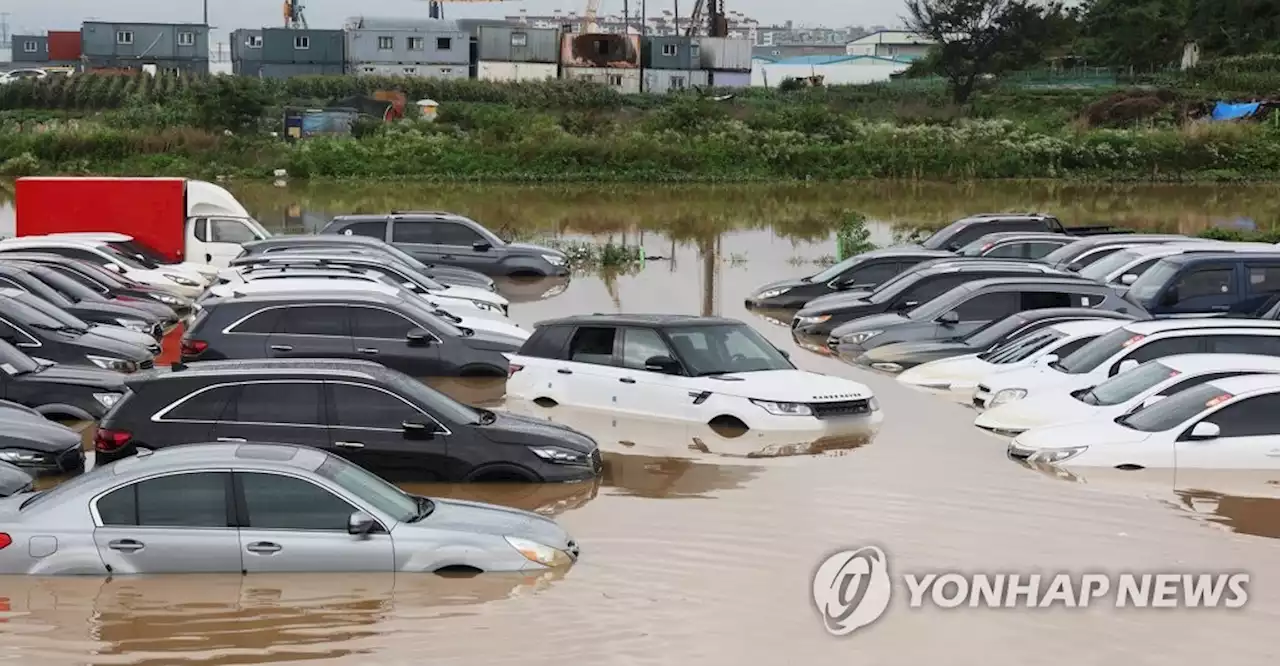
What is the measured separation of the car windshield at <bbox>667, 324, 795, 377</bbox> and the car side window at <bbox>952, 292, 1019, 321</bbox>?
5855 millimetres

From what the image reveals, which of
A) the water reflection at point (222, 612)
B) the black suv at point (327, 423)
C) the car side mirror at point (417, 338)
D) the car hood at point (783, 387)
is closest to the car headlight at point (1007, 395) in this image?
the car hood at point (783, 387)

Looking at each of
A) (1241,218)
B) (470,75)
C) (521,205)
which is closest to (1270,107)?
(1241,218)

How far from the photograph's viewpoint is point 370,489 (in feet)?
39.0

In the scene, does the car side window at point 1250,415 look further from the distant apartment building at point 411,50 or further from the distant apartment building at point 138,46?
the distant apartment building at point 138,46

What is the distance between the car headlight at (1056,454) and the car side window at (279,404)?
6.79 meters

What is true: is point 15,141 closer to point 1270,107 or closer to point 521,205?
point 521,205

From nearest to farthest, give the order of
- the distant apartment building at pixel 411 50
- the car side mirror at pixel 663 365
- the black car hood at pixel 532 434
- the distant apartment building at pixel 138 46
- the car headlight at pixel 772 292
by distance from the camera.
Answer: the black car hood at pixel 532 434
the car side mirror at pixel 663 365
the car headlight at pixel 772 292
the distant apartment building at pixel 411 50
the distant apartment building at pixel 138 46

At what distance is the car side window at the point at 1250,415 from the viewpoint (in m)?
15.1

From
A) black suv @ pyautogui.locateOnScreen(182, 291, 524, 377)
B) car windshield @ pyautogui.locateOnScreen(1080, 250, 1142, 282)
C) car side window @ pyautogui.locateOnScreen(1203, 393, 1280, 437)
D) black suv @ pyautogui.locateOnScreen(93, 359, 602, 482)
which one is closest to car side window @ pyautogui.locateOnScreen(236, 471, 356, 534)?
black suv @ pyautogui.locateOnScreen(93, 359, 602, 482)

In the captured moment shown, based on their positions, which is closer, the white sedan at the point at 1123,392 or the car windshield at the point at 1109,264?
the white sedan at the point at 1123,392

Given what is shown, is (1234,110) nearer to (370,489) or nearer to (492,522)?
(492,522)

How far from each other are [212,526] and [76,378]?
7470 mm

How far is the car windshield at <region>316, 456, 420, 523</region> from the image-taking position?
11.6 meters

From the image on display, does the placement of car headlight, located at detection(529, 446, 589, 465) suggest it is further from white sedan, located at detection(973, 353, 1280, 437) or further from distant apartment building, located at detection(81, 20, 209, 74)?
distant apartment building, located at detection(81, 20, 209, 74)
